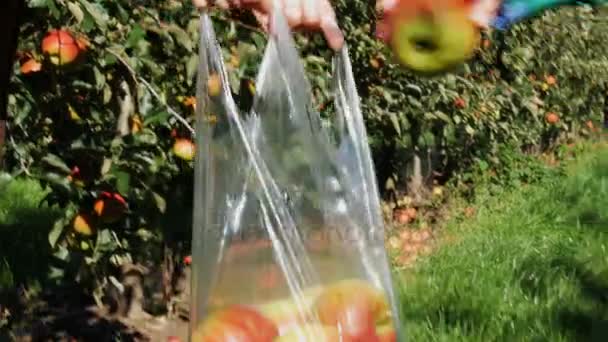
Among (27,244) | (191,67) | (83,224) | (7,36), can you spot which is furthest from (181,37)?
(27,244)

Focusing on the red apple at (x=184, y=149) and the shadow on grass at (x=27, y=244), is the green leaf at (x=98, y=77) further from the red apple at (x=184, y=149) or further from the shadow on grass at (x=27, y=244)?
the shadow on grass at (x=27, y=244)

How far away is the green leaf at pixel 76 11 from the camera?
2008mm

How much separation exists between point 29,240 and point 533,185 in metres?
3.12

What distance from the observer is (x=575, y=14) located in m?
6.35

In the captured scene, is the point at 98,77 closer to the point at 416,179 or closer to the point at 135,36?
the point at 135,36

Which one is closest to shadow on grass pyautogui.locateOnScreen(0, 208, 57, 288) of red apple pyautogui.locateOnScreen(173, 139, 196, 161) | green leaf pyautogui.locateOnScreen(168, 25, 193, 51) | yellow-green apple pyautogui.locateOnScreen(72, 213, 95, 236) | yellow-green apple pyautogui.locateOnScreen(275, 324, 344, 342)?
yellow-green apple pyautogui.locateOnScreen(72, 213, 95, 236)

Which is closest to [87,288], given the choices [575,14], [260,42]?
[260,42]

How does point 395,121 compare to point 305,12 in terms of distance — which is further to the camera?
point 395,121

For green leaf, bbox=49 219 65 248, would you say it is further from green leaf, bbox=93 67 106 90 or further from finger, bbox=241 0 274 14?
finger, bbox=241 0 274 14

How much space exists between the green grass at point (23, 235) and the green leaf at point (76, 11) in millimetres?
1212

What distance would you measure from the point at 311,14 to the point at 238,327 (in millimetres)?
374

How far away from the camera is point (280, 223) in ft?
4.00

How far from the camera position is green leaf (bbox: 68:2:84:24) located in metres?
2.01

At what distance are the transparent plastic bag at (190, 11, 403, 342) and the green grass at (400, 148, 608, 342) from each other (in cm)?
160
